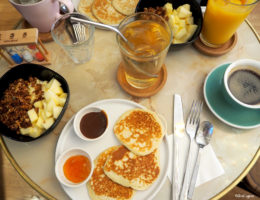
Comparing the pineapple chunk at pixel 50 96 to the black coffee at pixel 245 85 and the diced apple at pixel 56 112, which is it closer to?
the diced apple at pixel 56 112

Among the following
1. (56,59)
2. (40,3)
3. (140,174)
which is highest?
(40,3)

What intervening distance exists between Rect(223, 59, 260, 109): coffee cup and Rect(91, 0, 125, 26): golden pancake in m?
0.85

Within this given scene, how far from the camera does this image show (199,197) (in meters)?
0.92

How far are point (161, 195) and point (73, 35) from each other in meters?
1.13

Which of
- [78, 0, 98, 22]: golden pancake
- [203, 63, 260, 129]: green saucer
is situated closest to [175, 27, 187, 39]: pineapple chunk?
[203, 63, 260, 129]: green saucer

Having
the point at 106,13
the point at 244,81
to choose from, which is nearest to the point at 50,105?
the point at 106,13

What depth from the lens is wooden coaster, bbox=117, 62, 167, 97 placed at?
3.76 ft

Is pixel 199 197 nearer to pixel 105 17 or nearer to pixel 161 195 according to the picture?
pixel 161 195

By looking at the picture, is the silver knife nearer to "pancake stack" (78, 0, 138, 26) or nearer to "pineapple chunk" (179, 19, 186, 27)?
"pineapple chunk" (179, 19, 186, 27)

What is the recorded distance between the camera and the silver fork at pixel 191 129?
2.99 ft

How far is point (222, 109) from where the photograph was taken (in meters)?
1.06

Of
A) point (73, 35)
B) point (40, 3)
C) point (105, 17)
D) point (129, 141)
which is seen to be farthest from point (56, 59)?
point (129, 141)

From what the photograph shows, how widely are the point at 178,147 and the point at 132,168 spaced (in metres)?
0.27

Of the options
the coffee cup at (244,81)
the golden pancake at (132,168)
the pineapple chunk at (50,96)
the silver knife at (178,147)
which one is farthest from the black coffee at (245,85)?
the pineapple chunk at (50,96)
